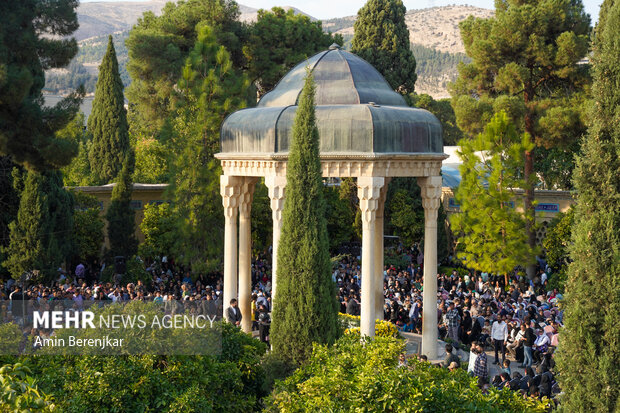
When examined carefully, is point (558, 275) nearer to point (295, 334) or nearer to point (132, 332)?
point (295, 334)

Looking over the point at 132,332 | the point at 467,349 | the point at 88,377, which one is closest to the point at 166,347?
the point at 132,332

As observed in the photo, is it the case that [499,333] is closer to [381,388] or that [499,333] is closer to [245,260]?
[245,260]

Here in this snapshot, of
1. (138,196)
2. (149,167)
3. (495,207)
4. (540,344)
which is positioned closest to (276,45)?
(149,167)

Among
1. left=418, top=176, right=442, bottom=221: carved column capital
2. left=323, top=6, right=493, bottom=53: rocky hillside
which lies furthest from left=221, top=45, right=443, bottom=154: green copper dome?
left=323, top=6, right=493, bottom=53: rocky hillside

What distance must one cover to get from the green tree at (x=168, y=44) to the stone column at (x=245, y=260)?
14742mm

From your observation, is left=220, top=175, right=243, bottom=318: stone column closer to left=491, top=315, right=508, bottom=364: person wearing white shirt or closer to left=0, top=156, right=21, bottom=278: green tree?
left=491, top=315, right=508, bottom=364: person wearing white shirt

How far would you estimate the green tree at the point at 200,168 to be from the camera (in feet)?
75.4

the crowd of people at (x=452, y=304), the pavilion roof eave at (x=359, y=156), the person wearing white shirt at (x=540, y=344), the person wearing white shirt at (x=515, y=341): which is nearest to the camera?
the pavilion roof eave at (x=359, y=156)

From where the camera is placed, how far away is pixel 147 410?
23.1ft

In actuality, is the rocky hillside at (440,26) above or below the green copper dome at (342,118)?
above

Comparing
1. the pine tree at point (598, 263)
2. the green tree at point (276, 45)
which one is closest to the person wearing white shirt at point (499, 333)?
the pine tree at point (598, 263)

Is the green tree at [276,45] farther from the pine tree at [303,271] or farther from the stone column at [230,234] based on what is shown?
the pine tree at [303,271]

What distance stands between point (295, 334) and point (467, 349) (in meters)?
6.31

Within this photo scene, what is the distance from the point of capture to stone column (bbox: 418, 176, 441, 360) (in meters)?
14.3
